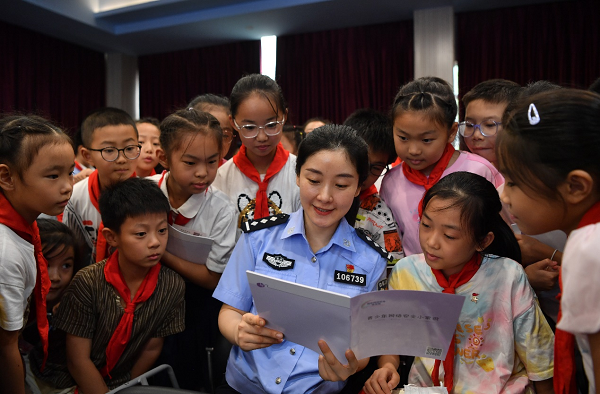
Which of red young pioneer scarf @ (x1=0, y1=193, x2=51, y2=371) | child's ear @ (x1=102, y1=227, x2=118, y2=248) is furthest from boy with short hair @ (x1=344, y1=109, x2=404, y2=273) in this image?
red young pioneer scarf @ (x1=0, y1=193, x2=51, y2=371)

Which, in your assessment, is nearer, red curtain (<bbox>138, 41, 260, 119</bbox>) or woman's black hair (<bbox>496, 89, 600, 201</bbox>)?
woman's black hair (<bbox>496, 89, 600, 201</bbox>)

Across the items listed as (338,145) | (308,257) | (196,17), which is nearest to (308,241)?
(308,257)

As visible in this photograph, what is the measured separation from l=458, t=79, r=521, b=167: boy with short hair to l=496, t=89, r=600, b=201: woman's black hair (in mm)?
1048

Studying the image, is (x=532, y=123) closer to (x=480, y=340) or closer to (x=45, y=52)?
(x=480, y=340)

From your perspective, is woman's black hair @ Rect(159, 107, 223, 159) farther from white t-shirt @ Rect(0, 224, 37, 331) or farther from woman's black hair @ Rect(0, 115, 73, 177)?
white t-shirt @ Rect(0, 224, 37, 331)

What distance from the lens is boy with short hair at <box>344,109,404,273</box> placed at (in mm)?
1999

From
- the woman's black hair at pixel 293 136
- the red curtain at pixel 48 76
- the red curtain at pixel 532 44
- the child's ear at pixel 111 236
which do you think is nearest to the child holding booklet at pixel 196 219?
the child's ear at pixel 111 236

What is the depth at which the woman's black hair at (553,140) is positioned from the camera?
3.58 ft

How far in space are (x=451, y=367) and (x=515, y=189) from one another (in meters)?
0.65

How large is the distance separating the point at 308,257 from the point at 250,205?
0.73 meters

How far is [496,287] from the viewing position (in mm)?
1532

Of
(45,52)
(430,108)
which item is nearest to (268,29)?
(45,52)

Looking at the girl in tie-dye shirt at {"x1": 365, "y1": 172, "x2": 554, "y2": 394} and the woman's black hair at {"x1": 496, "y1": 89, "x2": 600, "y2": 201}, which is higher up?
the woman's black hair at {"x1": 496, "y1": 89, "x2": 600, "y2": 201}

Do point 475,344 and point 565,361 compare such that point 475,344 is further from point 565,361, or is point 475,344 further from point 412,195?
point 412,195
